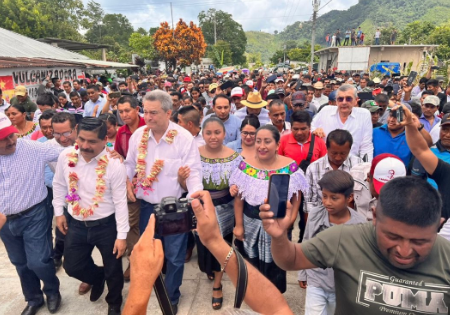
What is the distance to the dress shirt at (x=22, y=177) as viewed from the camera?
2707mm

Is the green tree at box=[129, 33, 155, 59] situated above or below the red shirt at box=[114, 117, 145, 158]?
above

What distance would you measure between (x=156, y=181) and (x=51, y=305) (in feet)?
5.47

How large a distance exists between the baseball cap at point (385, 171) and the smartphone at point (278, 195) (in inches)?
53.7

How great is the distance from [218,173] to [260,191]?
1.64 feet

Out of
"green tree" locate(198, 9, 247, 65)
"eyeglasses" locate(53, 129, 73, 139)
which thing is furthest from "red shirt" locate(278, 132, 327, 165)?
"green tree" locate(198, 9, 247, 65)

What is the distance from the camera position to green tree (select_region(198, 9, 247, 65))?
7301 cm

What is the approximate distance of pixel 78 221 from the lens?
2781 mm

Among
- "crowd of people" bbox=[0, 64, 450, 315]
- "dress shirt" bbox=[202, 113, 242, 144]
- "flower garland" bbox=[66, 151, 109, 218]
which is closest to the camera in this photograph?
"crowd of people" bbox=[0, 64, 450, 315]

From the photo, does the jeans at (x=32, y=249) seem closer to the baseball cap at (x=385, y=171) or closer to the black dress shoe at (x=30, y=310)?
the black dress shoe at (x=30, y=310)

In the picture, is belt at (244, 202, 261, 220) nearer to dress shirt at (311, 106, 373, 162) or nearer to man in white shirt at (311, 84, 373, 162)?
man in white shirt at (311, 84, 373, 162)

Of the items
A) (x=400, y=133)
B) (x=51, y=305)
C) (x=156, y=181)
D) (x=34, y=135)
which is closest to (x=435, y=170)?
(x=400, y=133)

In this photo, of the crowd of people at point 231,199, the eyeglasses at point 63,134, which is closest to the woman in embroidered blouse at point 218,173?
the crowd of people at point 231,199

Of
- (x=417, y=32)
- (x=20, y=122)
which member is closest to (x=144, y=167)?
(x=20, y=122)

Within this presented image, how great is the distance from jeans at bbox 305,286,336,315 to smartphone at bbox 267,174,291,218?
4.01 ft
